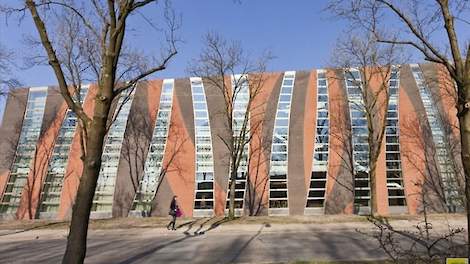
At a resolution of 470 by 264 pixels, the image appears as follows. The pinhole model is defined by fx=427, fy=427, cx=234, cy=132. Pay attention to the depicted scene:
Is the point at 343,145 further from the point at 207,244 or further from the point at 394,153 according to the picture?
the point at 207,244

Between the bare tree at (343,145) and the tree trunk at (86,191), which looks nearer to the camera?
the tree trunk at (86,191)

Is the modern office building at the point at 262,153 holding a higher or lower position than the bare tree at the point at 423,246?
higher

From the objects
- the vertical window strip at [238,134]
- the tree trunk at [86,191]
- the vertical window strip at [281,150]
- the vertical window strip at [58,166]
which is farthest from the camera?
the vertical window strip at [58,166]

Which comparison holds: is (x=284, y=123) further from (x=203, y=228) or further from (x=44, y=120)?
(x=44, y=120)

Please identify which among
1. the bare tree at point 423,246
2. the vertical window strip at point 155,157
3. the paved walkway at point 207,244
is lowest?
the paved walkway at point 207,244

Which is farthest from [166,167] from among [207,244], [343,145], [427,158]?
[427,158]

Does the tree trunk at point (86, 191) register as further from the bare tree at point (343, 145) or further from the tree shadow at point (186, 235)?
the bare tree at point (343, 145)

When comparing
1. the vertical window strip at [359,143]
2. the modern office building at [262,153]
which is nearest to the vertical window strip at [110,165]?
the modern office building at [262,153]

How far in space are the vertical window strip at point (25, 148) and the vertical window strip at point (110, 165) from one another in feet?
19.0

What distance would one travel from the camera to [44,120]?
3344 cm

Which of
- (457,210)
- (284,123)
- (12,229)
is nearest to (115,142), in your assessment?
(12,229)

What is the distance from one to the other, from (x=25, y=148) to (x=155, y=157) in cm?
1058

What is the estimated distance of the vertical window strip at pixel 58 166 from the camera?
30802 millimetres

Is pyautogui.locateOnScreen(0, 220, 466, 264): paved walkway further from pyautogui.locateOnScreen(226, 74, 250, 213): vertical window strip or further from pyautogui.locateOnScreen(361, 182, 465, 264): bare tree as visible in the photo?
pyautogui.locateOnScreen(226, 74, 250, 213): vertical window strip
